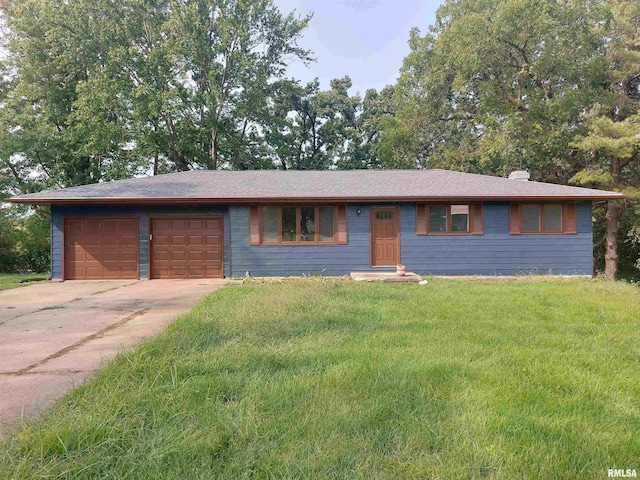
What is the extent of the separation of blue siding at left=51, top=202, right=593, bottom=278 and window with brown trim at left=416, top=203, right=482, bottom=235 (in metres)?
0.18

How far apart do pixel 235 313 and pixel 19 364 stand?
2.38m

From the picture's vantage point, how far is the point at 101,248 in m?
10.5

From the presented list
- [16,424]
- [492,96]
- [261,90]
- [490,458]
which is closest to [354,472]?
[490,458]

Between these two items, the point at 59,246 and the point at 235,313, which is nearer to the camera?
the point at 235,313

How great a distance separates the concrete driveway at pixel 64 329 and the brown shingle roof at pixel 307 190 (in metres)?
2.45

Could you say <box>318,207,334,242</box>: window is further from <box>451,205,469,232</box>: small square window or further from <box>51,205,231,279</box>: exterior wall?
<box>451,205,469,232</box>: small square window

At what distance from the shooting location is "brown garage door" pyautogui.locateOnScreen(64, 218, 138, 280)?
10.4 meters

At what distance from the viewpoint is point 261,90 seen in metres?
19.2

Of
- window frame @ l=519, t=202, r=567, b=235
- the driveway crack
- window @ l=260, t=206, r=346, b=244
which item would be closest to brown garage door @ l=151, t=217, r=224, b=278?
window @ l=260, t=206, r=346, b=244

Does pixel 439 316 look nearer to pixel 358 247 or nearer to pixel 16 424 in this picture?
pixel 16 424

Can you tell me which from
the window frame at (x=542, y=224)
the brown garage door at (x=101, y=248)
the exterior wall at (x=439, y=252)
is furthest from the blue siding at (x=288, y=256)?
the window frame at (x=542, y=224)

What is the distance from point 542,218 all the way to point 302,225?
22.5ft

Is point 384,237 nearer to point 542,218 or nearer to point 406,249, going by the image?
point 406,249

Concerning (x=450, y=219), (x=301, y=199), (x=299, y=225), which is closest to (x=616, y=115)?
(x=450, y=219)
